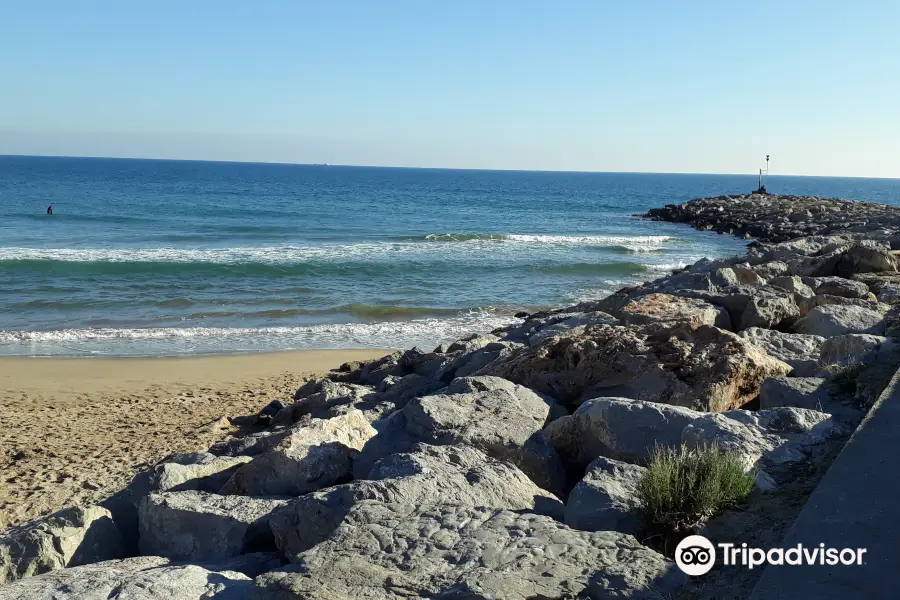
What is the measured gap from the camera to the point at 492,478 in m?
4.68

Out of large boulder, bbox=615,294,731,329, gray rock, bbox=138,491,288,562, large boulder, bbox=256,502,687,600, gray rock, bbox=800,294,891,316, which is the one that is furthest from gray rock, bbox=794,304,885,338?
gray rock, bbox=138,491,288,562

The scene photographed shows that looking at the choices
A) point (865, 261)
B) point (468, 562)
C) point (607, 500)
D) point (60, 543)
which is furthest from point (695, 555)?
point (865, 261)

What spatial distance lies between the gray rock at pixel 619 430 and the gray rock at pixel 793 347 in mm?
2142

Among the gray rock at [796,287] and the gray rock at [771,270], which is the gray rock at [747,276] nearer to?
the gray rock at [771,270]

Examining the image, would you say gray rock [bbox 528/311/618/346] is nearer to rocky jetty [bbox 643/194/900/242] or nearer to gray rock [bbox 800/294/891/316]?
gray rock [bbox 800/294/891/316]

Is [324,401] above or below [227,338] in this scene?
above

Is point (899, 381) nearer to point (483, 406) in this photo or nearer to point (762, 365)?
point (762, 365)

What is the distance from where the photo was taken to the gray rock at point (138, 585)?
11.7 feet

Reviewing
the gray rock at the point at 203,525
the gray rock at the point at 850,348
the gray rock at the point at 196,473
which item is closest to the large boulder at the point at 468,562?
the gray rock at the point at 203,525

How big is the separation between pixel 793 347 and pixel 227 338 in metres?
11.8

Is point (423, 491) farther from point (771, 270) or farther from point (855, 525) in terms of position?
point (771, 270)

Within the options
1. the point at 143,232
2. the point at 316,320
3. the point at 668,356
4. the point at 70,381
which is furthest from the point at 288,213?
the point at 668,356

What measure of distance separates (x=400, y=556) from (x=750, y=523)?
1.89 m

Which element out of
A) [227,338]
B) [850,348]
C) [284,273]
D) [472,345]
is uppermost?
[850,348]
